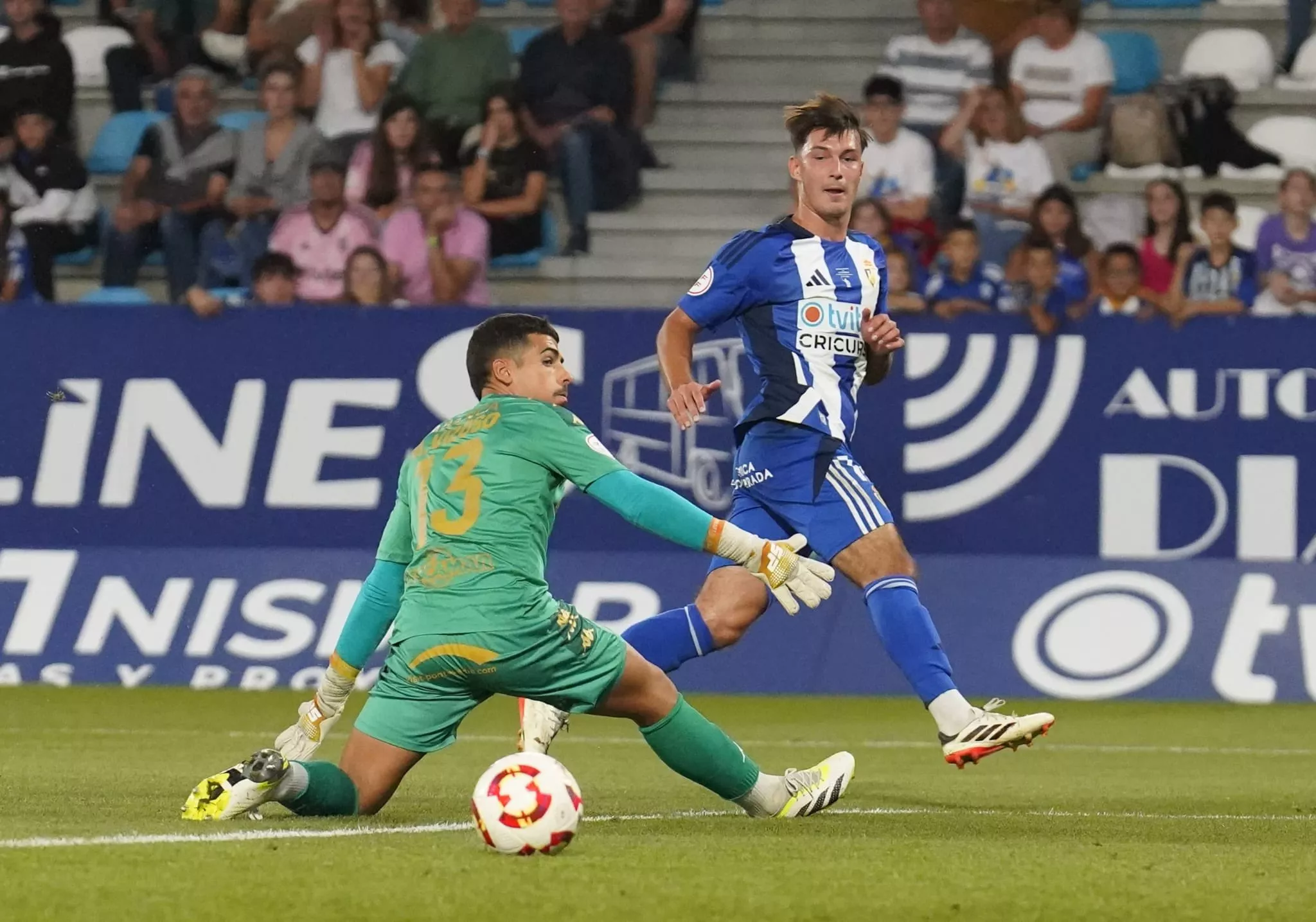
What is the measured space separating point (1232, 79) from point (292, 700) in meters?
7.97

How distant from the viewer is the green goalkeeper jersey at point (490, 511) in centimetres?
544

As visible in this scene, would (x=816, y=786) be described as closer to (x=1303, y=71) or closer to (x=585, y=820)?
(x=585, y=820)

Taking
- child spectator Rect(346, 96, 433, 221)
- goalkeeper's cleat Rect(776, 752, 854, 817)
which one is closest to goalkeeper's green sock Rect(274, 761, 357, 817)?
goalkeeper's cleat Rect(776, 752, 854, 817)

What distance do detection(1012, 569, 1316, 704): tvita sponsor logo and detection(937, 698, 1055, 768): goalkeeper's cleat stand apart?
16.5 feet

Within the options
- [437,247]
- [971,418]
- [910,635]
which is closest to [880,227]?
[971,418]

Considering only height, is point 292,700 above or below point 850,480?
below

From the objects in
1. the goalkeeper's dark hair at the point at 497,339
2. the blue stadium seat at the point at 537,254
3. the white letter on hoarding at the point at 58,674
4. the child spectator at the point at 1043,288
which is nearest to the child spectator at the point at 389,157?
the blue stadium seat at the point at 537,254

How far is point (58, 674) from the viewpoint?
11367mm

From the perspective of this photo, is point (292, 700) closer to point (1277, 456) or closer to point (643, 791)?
point (643, 791)

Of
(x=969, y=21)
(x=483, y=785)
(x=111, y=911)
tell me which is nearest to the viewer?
(x=111, y=911)

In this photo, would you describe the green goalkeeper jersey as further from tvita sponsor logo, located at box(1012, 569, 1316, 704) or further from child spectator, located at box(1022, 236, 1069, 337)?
child spectator, located at box(1022, 236, 1069, 337)

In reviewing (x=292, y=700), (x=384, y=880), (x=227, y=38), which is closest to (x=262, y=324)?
(x=292, y=700)

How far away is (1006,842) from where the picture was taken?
18.1 feet

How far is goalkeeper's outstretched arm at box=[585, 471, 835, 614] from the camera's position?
534cm
